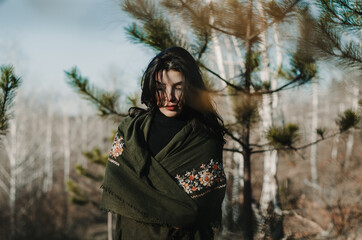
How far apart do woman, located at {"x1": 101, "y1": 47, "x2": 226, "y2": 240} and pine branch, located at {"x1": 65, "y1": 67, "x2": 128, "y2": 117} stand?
2.97 ft

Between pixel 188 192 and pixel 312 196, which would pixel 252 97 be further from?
pixel 312 196

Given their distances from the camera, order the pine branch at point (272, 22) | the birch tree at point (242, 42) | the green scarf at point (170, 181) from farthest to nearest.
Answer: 1. the birch tree at point (242, 42)
2. the pine branch at point (272, 22)
3. the green scarf at point (170, 181)

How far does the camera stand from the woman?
4.21ft

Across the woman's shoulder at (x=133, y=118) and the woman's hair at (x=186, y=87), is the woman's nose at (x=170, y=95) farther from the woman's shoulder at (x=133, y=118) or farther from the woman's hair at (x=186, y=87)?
the woman's shoulder at (x=133, y=118)

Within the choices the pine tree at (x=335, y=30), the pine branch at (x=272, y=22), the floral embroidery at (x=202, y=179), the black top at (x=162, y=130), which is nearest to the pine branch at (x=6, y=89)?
the black top at (x=162, y=130)

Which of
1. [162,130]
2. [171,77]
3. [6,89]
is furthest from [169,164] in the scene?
[6,89]

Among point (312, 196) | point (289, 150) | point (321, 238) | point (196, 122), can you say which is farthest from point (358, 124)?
point (312, 196)

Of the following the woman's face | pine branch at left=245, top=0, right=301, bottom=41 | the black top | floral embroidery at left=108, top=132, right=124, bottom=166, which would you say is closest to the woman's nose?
the woman's face

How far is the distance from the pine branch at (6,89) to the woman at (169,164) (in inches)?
29.2

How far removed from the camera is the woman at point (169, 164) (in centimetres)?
128

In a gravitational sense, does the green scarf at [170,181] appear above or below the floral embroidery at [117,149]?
below

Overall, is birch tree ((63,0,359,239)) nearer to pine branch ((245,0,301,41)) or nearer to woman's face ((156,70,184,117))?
pine branch ((245,0,301,41))

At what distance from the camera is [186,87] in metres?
1.38

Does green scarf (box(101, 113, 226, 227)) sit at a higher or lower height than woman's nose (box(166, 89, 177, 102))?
lower
